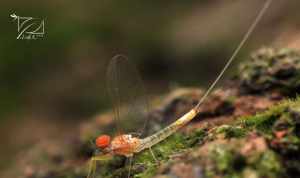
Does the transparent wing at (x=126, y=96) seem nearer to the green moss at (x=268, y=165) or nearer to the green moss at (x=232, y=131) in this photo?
the green moss at (x=232, y=131)

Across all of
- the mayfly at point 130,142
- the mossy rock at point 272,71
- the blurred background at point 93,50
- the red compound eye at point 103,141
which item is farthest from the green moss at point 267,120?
the blurred background at point 93,50

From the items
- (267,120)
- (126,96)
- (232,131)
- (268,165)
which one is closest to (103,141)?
(126,96)

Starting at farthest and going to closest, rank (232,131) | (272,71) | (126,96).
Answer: (272,71) < (126,96) < (232,131)

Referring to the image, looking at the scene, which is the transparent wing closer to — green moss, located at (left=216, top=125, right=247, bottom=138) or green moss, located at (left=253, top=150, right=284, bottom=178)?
green moss, located at (left=216, top=125, right=247, bottom=138)

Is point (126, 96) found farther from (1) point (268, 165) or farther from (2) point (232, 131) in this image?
(1) point (268, 165)

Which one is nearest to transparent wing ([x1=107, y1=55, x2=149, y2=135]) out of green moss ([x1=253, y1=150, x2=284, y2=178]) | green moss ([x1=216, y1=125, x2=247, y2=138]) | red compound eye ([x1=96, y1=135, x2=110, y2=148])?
red compound eye ([x1=96, y1=135, x2=110, y2=148])
